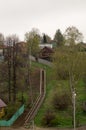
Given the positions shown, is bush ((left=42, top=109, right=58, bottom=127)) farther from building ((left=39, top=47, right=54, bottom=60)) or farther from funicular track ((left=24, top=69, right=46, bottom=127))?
building ((left=39, top=47, right=54, bottom=60))

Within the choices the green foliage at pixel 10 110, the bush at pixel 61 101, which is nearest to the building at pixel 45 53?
the bush at pixel 61 101

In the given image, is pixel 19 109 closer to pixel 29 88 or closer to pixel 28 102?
pixel 28 102

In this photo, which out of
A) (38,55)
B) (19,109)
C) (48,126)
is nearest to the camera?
(48,126)

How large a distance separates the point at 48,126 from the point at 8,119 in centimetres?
674

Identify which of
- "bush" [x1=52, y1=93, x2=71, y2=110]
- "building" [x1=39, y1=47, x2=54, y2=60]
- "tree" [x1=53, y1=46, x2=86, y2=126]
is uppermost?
"tree" [x1=53, y1=46, x2=86, y2=126]

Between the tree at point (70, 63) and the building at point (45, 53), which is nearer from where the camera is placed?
the tree at point (70, 63)

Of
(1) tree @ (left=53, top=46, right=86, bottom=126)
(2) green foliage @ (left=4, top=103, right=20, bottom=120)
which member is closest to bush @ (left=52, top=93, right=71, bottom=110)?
(1) tree @ (left=53, top=46, right=86, bottom=126)

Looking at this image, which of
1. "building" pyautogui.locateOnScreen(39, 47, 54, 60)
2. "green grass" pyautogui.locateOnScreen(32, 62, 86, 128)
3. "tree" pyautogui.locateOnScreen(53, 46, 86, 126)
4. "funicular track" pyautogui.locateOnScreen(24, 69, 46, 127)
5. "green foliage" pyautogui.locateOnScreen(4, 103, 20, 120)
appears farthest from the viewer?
"building" pyautogui.locateOnScreen(39, 47, 54, 60)

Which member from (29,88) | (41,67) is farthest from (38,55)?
(29,88)

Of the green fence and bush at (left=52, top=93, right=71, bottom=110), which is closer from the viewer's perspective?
the green fence

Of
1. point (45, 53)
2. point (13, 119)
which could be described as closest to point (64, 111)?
point (13, 119)

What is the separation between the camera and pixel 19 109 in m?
59.5

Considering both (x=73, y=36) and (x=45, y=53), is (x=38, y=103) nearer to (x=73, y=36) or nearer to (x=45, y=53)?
(x=73, y=36)

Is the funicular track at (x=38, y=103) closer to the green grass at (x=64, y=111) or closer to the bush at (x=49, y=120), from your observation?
the green grass at (x=64, y=111)
